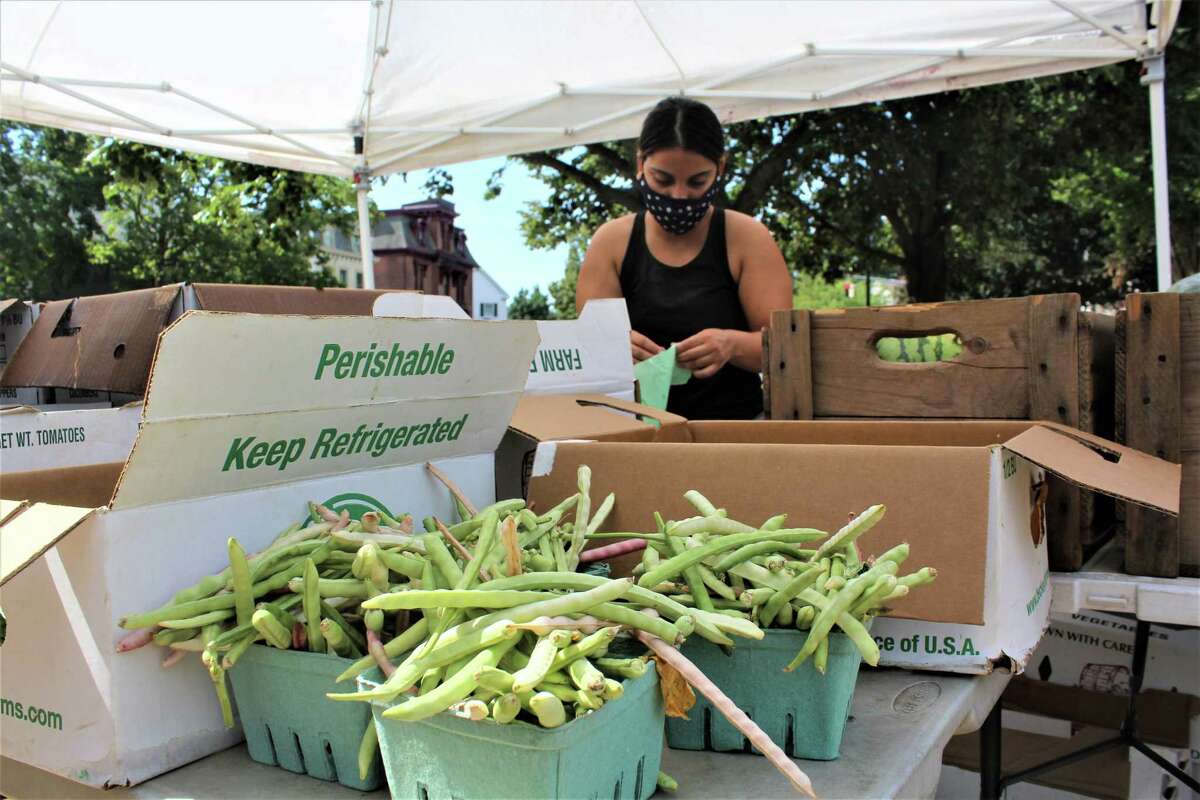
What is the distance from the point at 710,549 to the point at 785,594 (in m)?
0.12

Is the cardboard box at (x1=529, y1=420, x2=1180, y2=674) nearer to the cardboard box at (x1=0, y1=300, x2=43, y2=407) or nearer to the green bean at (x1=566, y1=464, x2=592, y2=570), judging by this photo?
the green bean at (x1=566, y1=464, x2=592, y2=570)

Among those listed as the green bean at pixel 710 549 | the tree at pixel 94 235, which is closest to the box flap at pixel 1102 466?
the green bean at pixel 710 549

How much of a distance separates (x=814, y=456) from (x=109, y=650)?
45.3 inches

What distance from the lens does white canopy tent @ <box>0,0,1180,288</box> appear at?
5.27 metres

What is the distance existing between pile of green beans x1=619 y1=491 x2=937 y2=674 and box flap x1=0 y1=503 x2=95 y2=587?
737 millimetres

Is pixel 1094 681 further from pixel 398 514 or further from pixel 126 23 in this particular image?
pixel 126 23

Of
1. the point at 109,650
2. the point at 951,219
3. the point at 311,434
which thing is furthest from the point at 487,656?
the point at 951,219

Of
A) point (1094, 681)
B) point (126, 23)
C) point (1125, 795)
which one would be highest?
point (126, 23)

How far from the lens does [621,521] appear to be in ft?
5.75

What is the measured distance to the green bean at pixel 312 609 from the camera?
113 centimetres

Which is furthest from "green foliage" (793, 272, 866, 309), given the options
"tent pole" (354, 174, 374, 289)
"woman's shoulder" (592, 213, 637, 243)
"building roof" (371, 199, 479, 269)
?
"woman's shoulder" (592, 213, 637, 243)

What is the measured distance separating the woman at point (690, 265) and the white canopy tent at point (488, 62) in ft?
8.61

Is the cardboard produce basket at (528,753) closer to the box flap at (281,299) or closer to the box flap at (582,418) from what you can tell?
the box flap at (582,418)

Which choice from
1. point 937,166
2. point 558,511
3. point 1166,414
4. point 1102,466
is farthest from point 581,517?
point 937,166
